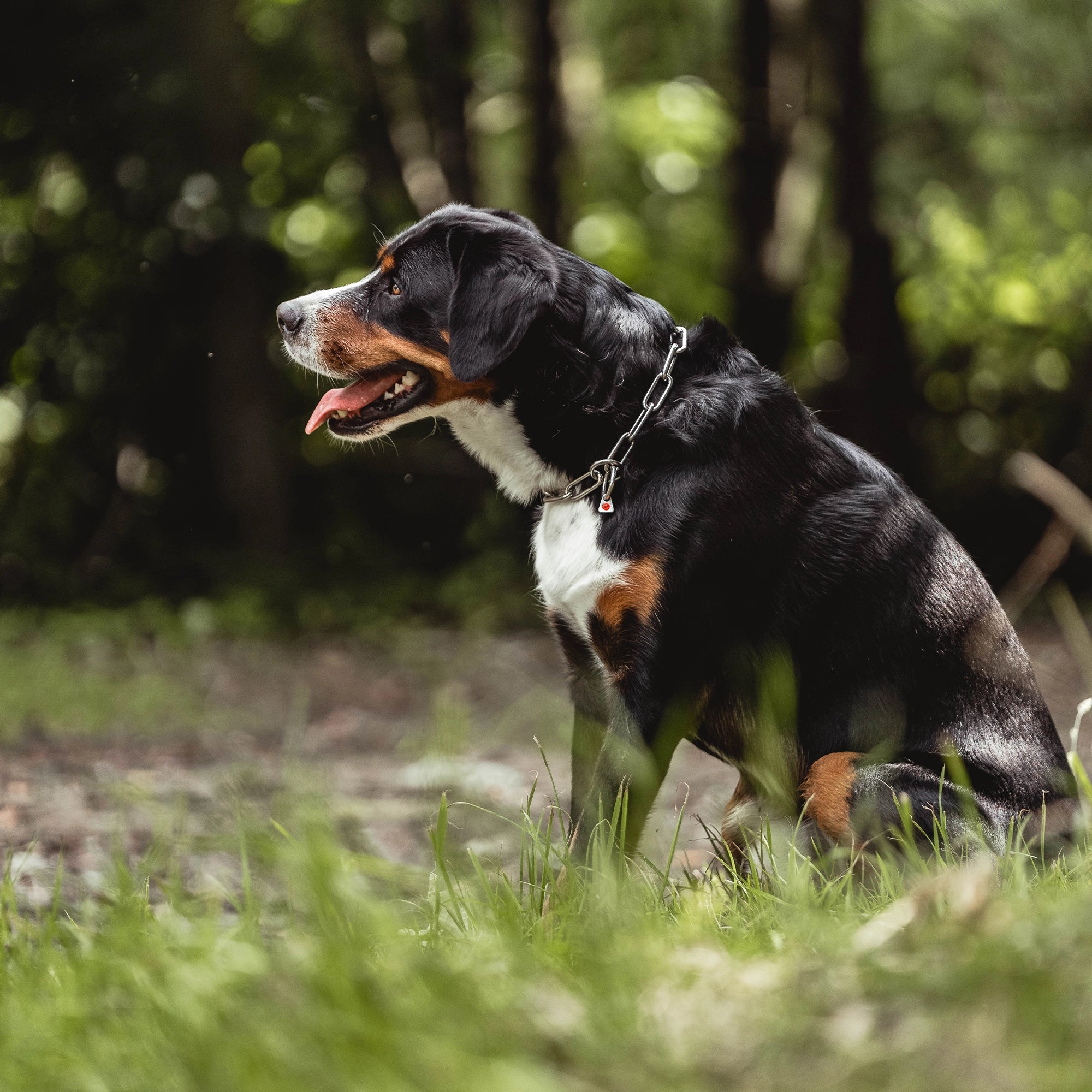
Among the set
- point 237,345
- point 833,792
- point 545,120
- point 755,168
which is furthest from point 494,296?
point 545,120

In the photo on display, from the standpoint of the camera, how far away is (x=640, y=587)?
2607 millimetres

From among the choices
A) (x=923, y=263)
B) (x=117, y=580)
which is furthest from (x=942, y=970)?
(x=923, y=263)

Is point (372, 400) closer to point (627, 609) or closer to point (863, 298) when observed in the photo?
point (627, 609)

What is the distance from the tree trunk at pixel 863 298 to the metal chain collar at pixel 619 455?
652 cm

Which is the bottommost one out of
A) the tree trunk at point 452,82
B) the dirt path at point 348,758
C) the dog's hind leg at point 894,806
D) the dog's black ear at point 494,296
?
the dirt path at point 348,758

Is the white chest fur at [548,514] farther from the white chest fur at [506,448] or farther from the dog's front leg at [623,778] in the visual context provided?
the dog's front leg at [623,778]

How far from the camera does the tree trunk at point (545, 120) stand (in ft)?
33.0

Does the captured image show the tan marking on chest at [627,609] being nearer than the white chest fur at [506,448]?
Yes

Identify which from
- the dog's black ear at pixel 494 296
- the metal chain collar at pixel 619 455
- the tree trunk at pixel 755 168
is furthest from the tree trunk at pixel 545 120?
the metal chain collar at pixel 619 455

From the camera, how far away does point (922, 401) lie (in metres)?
9.57

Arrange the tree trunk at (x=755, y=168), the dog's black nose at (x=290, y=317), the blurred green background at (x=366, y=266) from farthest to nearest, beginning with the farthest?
the tree trunk at (x=755, y=168) → the blurred green background at (x=366, y=266) → the dog's black nose at (x=290, y=317)

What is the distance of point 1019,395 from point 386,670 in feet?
18.4

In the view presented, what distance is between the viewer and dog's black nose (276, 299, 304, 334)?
3.19 meters

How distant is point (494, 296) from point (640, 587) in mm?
770
